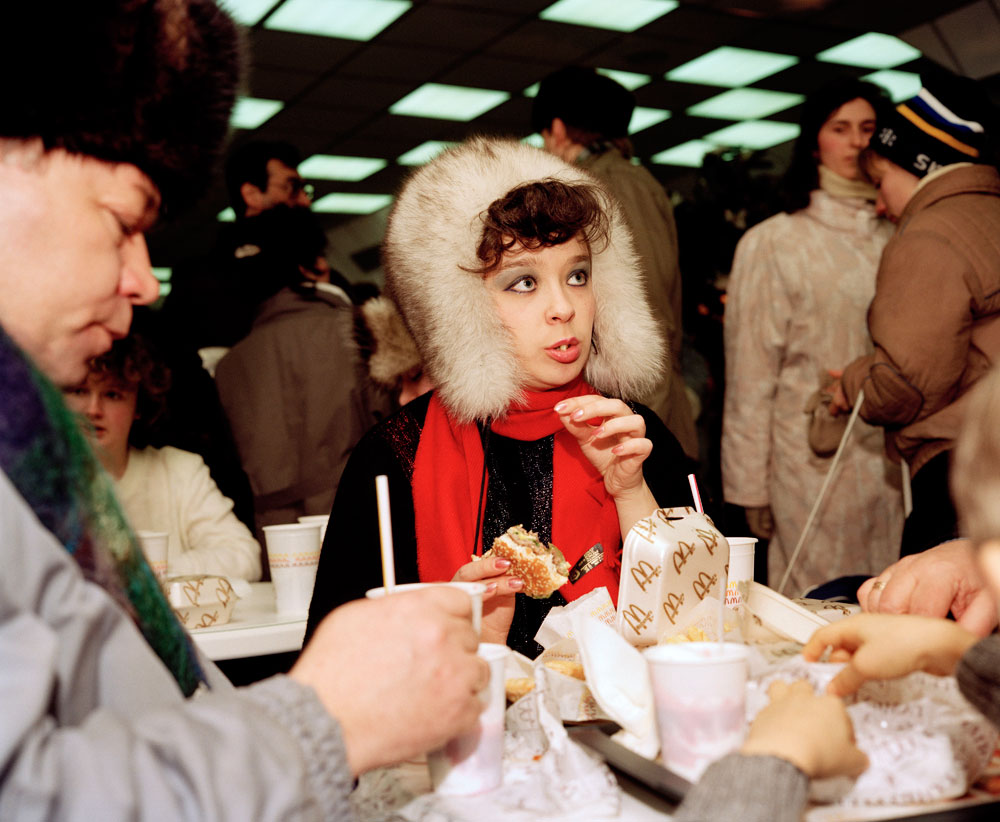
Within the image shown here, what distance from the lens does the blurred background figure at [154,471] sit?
2.95 meters

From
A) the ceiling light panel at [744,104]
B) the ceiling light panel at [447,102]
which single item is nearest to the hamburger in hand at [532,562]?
the ceiling light panel at [447,102]

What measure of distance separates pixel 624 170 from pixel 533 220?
1854mm

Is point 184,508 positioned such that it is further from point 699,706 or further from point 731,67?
point 731,67

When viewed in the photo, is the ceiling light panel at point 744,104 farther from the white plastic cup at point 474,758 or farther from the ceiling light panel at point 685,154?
the white plastic cup at point 474,758

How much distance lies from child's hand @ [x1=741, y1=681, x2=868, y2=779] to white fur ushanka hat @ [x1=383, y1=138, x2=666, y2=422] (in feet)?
3.75

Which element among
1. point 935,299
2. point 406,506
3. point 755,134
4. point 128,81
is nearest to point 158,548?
point 406,506

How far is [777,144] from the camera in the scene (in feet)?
33.9

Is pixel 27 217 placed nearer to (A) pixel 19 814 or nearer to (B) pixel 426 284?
(A) pixel 19 814

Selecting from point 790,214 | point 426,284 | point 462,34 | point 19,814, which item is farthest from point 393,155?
point 19,814

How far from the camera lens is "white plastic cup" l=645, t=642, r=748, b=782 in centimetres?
100

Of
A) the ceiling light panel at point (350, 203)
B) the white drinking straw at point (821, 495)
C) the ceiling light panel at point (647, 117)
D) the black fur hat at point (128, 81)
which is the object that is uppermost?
the ceiling light panel at point (647, 117)

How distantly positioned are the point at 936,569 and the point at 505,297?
986 millimetres

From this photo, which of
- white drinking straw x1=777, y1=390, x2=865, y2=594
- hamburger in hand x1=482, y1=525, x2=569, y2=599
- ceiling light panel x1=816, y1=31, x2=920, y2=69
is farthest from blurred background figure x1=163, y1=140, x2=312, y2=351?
ceiling light panel x1=816, y1=31, x2=920, y2=69

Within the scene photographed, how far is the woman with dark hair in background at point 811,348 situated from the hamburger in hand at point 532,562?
2338 mm
